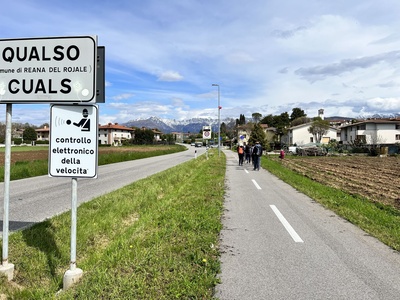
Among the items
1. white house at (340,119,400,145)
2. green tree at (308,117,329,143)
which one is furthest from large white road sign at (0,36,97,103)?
green tree at (308,117,329,143)

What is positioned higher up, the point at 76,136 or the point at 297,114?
the point at 297,114

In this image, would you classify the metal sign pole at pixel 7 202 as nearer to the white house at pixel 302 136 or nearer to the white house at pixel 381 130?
the white house at pixel 381 130

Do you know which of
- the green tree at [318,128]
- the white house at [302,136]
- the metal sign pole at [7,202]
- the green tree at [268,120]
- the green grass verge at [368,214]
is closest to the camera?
the metal sign pole at [7,202]

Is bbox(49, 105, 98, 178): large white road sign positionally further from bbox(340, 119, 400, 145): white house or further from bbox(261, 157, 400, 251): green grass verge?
bbox(340, 119, 400, 145): white house

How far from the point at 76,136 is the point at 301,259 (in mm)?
3597

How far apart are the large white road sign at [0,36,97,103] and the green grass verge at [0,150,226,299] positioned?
2.18 metres

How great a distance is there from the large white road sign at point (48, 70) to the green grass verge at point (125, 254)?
218cm

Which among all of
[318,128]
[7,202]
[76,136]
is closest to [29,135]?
[318,128]

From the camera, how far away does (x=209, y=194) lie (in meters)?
10.1

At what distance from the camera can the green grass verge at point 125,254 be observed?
11.3 ft

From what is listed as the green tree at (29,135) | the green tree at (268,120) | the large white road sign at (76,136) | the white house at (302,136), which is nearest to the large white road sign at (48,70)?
the large white road sign at (76,136)

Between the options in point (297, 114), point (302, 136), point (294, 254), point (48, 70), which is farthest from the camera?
point (297, 114)

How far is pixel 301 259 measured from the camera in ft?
14.9

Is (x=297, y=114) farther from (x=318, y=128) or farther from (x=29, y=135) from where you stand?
(x=29, y=135)
